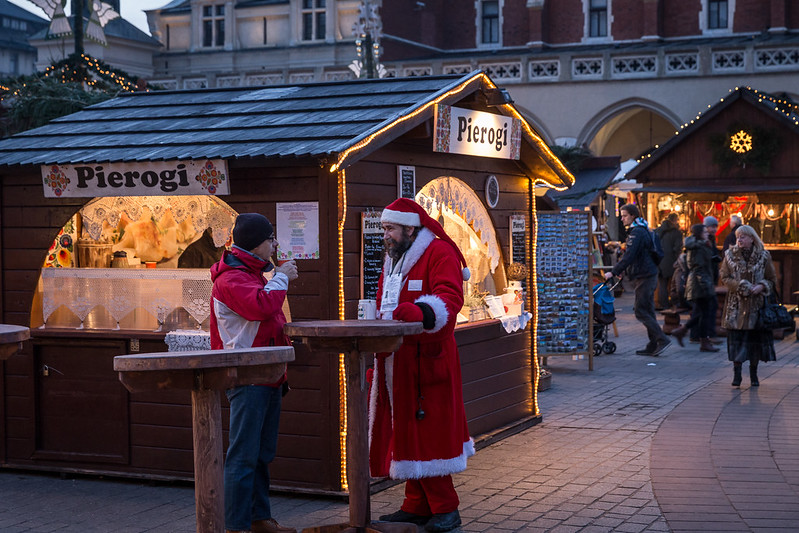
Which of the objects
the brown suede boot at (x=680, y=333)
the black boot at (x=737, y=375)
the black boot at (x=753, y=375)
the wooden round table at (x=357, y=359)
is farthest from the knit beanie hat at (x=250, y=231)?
the brown suede boot at (x=680, y=333)

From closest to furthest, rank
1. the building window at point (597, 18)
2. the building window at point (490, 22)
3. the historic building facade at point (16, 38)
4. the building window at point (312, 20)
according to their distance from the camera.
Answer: the building window at point (597, 18) → the building window at point (490, 22) → the building window at point (312, 20) → the historic building facade at point (16, 38)

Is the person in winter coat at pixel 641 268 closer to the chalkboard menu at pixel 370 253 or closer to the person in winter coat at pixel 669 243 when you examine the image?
the person in winter coat at pixel 669 243

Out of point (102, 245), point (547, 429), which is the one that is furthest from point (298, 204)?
point (547, 429)

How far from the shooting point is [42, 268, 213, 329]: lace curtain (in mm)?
7727

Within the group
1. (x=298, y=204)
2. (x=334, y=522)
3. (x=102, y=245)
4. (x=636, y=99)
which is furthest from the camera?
(x=636, y=99)

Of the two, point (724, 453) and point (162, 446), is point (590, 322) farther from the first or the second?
point (162, 446)

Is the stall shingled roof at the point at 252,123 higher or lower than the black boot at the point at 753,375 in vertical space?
higher

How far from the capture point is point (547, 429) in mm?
9555

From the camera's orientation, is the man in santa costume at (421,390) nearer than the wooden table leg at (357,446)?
No

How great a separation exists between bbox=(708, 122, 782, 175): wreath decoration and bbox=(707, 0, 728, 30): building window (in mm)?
17213

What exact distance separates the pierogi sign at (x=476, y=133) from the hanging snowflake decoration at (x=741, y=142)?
1352cm

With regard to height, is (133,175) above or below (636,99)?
below

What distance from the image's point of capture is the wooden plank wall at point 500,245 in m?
7.23

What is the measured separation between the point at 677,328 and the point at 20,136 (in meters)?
10.3
